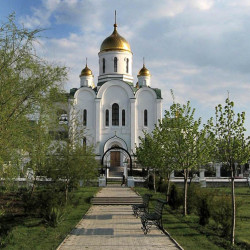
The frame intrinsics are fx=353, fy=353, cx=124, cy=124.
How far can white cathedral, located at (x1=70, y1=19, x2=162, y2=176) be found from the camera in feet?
125

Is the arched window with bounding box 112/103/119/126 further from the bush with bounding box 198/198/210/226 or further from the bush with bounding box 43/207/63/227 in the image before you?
the bush with bounding box 198/198/210/226

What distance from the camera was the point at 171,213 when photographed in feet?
46.9

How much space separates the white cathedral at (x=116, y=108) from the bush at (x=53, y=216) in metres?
25.9

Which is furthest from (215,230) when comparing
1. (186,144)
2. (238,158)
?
(186,144)

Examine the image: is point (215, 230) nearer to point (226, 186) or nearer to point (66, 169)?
point (66, 169)

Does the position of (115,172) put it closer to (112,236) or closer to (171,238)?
(112,236)

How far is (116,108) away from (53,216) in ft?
94.7

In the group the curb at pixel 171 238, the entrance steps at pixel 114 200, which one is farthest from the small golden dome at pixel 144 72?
the curb at pixel 171 238

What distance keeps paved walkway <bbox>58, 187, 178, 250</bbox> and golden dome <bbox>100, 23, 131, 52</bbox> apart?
102 ft

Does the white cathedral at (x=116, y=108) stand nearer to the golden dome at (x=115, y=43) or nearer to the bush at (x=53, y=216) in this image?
the golden dome at (x=115, y=43)

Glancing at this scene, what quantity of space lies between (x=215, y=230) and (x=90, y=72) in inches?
1312

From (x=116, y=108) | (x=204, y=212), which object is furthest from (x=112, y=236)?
(x=116, y=108)

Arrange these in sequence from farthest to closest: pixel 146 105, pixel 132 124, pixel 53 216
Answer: pixel 146 105
pixel 132 124
pixel 53 216

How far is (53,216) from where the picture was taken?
11.1 m
